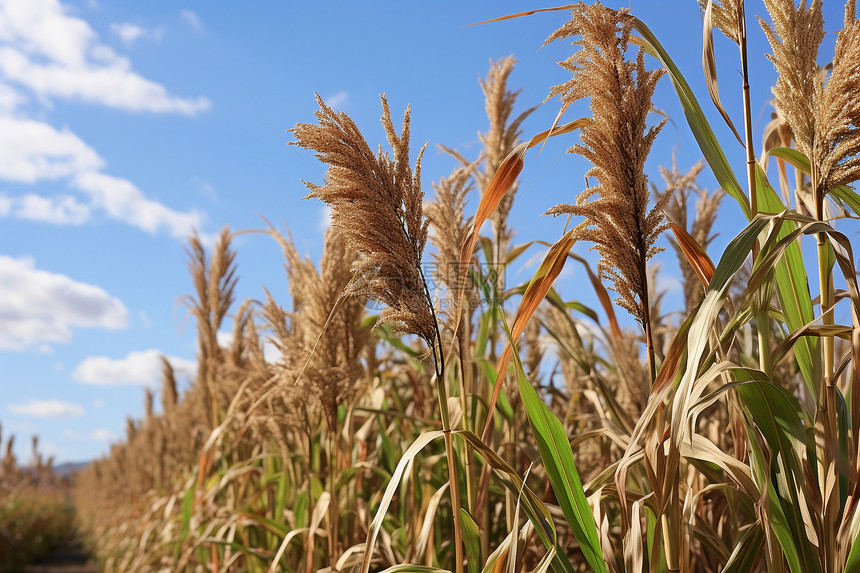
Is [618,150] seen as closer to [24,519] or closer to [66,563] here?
[24,519]

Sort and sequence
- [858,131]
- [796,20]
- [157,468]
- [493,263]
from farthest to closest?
[157,468] < [493,263] < [796,20] < [858,131]

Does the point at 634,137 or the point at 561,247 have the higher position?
the point at 634,137

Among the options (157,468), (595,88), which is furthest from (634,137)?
(157,468)

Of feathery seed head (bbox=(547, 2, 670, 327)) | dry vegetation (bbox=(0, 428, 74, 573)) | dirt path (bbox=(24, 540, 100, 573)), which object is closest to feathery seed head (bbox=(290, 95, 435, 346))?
feathery seed head (bbox=(547, 2, 670, 327))

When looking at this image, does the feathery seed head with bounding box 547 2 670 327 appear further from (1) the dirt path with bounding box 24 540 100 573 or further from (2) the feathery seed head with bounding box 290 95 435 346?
(1) the dirt path with bounding box 24 540 100 573

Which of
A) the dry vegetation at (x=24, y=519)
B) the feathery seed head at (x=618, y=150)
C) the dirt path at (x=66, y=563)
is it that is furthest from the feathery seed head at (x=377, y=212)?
the dirt path at (x=66, y=563)

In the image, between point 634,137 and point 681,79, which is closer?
point 634,137

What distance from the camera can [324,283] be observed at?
7.06ft

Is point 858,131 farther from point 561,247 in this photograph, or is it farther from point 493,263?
point 493,263

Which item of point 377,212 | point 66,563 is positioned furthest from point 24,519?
point 377,212

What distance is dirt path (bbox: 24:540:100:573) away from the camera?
8.32 m

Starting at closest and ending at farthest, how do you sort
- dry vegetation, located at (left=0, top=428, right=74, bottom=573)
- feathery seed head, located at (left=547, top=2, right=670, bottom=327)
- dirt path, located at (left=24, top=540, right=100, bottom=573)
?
feathery seed head, located at (left=547, top=2, right=670, bottom=327) < dry vegetation, located at (left=0, top=428, right=74, bottom=573) < dirt path, located at (left=24, top=540, right=100, bottom=573)

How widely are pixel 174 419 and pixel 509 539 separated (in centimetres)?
532

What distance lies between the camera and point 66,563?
9.39 metres
